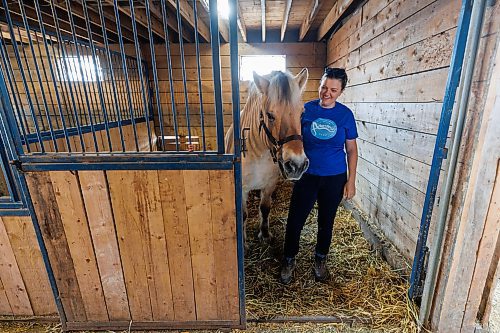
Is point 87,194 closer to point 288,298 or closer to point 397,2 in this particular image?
point 288,298

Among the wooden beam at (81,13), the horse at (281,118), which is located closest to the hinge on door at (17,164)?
the horse at (281,118)

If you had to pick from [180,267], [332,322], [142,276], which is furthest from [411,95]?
[142,276]

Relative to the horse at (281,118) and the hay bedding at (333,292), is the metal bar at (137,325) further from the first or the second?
the horse at (281,118)

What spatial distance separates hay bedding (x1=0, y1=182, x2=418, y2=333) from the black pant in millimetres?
333

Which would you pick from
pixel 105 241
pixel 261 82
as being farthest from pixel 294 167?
pixel 105 241

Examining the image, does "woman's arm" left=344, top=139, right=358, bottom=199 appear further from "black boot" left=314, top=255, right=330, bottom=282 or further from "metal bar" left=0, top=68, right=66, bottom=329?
"metal bar" left=0, top=68, right=66, bottom=329

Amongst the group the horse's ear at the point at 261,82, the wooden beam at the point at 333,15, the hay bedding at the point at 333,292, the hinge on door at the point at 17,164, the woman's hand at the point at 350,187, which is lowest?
the hay bedding at the point at 333,292

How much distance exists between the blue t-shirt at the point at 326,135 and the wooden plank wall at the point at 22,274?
5.82 feet

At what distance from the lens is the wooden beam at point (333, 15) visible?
2710 millimetres

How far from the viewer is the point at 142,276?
4.83 feet

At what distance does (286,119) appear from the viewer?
5.04 feet

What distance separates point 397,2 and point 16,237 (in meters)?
3.05

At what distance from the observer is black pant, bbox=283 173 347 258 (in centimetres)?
172

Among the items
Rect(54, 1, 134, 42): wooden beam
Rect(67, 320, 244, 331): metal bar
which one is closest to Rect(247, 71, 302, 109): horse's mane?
Rect(67, 320, 244, 331): metal bar
